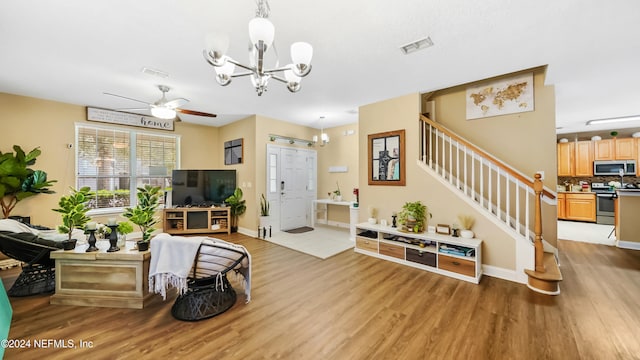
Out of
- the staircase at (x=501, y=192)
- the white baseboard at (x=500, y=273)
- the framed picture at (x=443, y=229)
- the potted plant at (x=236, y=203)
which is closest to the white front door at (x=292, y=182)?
the potted plant at (x=236, y=203)

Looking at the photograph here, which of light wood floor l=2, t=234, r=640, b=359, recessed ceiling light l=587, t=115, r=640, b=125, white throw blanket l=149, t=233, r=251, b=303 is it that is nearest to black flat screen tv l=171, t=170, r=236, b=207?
light wood floor l=2, t=234, r=640, b=359

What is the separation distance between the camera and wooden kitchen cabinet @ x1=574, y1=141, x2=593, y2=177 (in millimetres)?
6988

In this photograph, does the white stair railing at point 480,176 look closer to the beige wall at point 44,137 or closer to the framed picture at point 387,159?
the framed picture at point 387,159

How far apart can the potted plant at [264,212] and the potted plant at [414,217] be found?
317 centimetres

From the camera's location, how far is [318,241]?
5176 millimetres

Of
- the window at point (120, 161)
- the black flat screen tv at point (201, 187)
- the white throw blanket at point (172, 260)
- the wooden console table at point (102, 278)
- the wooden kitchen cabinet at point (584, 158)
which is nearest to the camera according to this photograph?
the white throw blanket at point (172, 260)

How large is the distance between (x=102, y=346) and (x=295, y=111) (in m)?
4.71

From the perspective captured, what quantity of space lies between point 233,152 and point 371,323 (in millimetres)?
5520

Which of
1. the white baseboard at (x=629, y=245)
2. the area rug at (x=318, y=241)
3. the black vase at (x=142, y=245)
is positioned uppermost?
the black vase at (x=142, y=245)

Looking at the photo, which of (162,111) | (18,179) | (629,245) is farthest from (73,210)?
(629,245)

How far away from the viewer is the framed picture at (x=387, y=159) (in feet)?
14.2

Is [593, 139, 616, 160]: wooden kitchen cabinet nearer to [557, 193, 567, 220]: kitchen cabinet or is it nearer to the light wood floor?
[557, 193, 567, 220]: kitchen cabinet

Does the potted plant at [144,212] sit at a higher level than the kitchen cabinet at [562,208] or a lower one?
higher

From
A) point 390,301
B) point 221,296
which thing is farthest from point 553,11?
point 221,296
